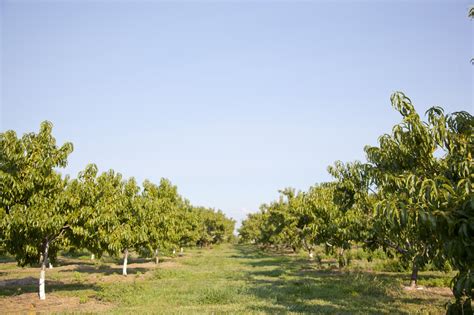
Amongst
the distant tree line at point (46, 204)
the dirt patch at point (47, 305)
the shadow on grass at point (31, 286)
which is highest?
the distant tree line at point (46, 204)

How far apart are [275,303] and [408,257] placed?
8.03 metres

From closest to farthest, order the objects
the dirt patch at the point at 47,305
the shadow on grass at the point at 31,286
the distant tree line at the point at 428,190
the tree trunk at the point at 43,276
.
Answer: the distant tree line at the point at 428,190 < the dirt patch at the point at 47,305 < the tree trunk at the point at 43,276 < the shadow on grass at the point at 31,286

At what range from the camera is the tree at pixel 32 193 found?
52.2 ft

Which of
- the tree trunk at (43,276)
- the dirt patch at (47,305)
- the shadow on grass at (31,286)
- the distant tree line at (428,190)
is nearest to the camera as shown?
the distant tree line at (428,190)

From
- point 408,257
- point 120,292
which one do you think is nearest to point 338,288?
point 408,257

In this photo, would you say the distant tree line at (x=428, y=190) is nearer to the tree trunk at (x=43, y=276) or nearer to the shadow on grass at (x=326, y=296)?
the shadow on grass at (x=326, y=296)

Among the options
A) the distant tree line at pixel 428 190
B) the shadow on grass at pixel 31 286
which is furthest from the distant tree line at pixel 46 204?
the distant tree line at pixel 428 190

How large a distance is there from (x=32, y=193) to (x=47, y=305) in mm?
5185

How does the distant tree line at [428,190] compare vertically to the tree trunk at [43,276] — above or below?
above

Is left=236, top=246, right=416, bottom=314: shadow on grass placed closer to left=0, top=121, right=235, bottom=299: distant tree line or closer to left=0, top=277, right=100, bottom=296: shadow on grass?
left=0, top=121, right=235, bottom=299: distant tree line

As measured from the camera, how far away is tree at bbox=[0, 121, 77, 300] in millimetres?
15906

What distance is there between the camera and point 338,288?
21531mm

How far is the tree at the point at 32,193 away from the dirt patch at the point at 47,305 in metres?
0.80

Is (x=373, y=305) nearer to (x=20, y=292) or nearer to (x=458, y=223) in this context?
(x=458, y=223)
